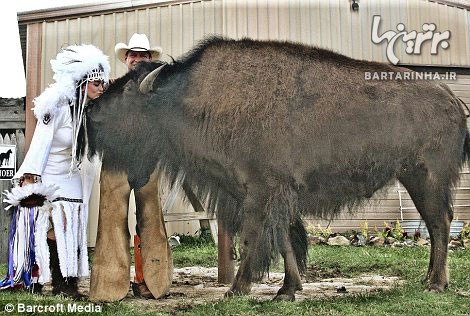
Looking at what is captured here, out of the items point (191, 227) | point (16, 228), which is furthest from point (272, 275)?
point (191, 227)

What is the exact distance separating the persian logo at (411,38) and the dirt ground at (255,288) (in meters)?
6.62

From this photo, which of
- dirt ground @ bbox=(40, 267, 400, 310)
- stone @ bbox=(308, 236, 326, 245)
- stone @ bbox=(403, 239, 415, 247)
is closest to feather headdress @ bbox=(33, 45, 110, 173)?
dirt ground @ bbox=(40, 267, 400, 310)

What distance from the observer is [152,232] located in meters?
5.89

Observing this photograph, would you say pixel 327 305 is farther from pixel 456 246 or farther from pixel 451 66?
pixel 451 66

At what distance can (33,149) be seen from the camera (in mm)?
5387

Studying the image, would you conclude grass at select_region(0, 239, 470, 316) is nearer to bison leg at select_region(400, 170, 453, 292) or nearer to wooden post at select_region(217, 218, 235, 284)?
bison leg at select_region(400, 170, 453, 292)

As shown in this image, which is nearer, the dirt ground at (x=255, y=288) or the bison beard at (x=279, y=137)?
the bison beard at (x=279, y=137)

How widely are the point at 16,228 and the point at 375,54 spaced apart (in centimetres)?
899

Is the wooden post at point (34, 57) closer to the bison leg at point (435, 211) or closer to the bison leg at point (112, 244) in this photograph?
the bison leg at point (112, 244)

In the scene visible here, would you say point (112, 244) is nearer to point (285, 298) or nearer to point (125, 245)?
point (125, 245)

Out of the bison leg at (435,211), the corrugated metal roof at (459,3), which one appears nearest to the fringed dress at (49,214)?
the bison leg at (435,211)

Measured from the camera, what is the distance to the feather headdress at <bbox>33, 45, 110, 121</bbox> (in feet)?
18.0

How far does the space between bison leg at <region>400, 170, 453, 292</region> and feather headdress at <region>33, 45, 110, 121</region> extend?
11.1 ft

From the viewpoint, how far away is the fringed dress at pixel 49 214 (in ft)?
17.7
